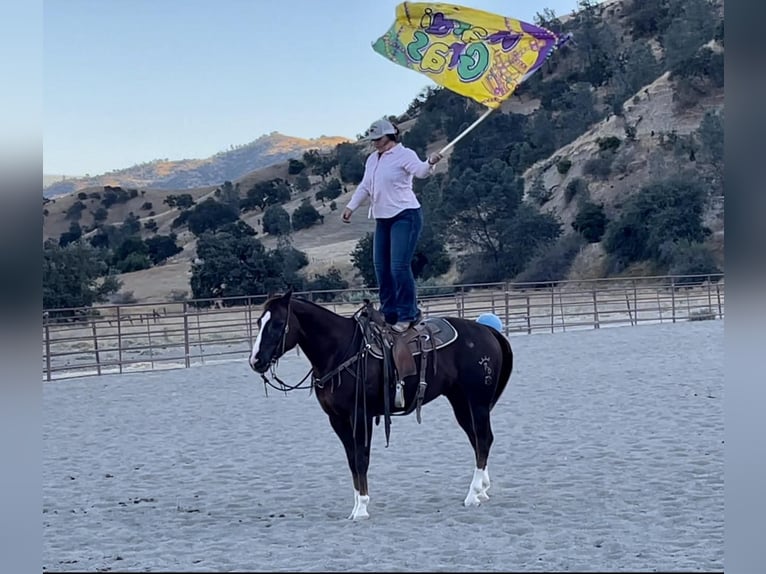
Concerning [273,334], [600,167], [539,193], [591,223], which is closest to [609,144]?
[600,167]

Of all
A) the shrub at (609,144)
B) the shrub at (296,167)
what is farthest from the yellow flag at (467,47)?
the shrub at (296,167)

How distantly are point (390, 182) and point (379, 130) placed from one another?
1.23 ft

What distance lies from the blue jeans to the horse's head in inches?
31.8

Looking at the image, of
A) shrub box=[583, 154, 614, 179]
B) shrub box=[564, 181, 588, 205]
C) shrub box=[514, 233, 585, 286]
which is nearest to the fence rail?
shrub box=[514, 233, 585, 286]

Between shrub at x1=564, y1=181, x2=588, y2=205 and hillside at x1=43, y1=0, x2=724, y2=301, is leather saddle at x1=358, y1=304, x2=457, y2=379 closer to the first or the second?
hillside at x1=43, y1=0, x2=724, y2=301

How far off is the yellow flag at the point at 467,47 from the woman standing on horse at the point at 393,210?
1.83 feet

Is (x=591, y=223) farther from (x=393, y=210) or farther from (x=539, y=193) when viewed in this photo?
(x=393, y=210)

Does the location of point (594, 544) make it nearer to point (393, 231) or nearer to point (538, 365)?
point (393, 231)

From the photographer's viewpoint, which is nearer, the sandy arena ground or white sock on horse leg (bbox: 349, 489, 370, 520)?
the sandy arena ground

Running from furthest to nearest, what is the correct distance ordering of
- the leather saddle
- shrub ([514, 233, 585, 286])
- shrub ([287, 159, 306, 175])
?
1. shrub ([287, 159, 306, 175])
2. shrub ([514, 233, 585, 286])
3. the leather saddle

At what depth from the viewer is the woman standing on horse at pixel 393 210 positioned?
6.63 m

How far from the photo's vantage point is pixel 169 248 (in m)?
57.2

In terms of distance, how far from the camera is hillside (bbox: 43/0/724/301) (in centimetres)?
4344
